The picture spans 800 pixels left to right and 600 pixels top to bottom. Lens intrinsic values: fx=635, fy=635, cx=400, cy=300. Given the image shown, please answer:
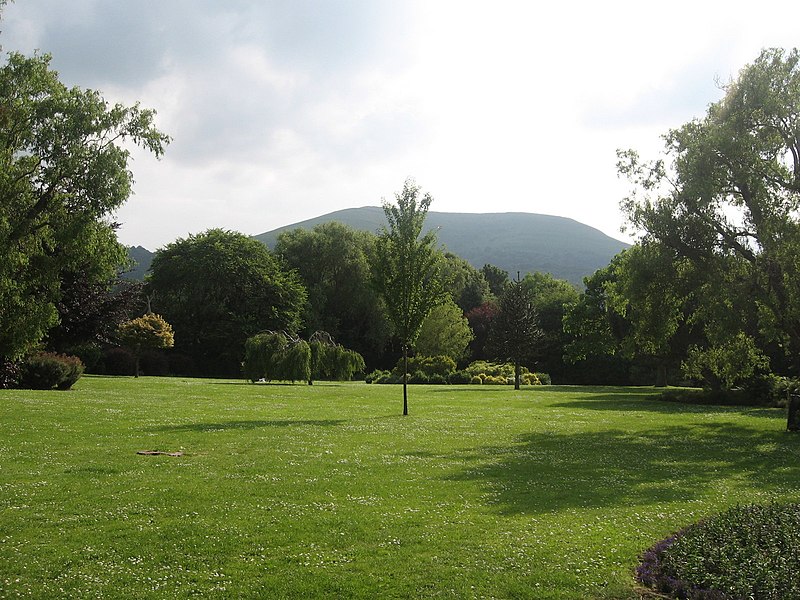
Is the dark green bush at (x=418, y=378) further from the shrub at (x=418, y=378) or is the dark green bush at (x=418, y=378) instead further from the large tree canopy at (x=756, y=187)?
the large tree canopy at (x=756, y=187)

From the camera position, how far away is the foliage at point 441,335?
76125mm

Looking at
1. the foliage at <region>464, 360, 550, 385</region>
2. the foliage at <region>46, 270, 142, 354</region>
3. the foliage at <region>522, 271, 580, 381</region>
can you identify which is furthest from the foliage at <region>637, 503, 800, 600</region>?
the foliage at <region>522, 271, 580, 381</region>

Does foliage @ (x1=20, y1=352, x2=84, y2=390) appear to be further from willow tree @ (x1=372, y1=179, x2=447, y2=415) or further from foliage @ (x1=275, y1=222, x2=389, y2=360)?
Result: foliage @ (x1=275, y1=222, x2=389, y2=360)

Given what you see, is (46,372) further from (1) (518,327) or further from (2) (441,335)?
(2) (441,335)

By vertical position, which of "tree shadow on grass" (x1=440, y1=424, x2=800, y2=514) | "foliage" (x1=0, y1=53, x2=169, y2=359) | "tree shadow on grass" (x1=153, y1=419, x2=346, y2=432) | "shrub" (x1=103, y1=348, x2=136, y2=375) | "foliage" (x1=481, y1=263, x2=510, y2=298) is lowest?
"tree shadow on grass" (x1=440, y1=424, x2=800, y2=514)

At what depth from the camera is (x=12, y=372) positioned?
1289 inches

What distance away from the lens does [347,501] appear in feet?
36.6

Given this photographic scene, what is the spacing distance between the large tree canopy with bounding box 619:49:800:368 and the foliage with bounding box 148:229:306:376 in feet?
177

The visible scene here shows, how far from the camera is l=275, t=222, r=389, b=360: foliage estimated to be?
84250mm

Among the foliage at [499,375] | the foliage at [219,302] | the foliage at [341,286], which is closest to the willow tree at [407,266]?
the foliage at [499,375]

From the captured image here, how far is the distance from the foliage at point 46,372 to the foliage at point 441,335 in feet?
150

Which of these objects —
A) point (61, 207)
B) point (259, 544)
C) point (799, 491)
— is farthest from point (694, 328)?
point (259, 544)

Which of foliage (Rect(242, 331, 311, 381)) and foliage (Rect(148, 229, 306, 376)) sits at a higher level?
foliage (Rect(148, 229, 306, 376))

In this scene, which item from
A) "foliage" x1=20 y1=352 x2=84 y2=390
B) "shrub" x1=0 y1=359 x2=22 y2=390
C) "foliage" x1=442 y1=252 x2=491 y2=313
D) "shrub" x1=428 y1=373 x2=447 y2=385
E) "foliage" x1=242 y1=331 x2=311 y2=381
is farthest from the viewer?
"foliage" x1=442 y1=252 x2=491 y2=313
